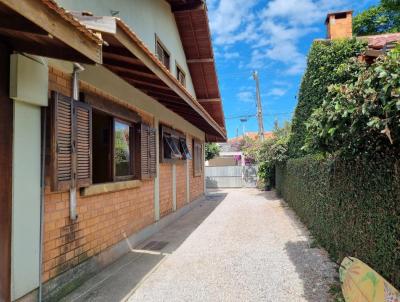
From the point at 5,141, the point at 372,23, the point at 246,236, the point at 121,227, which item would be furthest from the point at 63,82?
the point at 372,23

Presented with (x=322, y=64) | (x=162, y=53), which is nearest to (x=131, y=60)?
(x=162, y=53)

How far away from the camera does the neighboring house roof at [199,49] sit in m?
11.8

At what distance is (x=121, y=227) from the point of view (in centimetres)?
642

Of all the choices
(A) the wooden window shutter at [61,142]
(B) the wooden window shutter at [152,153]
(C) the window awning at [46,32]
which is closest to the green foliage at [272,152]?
(B) the wooden window shutter at [152,153]

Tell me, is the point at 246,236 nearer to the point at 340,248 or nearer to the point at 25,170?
the point at 340,248

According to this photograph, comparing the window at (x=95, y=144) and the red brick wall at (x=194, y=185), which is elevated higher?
the window at (x=95, y=144)

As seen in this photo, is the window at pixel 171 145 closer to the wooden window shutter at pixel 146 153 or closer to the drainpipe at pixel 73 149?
the wooden window shutter at pixel 146 153

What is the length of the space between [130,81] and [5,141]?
11.5ft

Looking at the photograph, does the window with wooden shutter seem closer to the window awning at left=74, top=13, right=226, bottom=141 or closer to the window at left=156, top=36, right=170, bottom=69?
the window awning at left=74, top=13, right=226, bottom=141

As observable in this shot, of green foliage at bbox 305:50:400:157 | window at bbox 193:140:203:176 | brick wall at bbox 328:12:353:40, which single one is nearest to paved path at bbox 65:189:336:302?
green foliage at bbox 305:50:400:157

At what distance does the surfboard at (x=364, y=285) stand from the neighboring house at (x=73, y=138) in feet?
11.4

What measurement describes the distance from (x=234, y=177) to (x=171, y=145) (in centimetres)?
1687

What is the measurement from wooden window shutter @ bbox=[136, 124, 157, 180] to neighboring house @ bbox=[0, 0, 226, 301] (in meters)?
0.02

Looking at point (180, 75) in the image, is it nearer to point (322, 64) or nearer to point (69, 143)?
point (322, 64)
